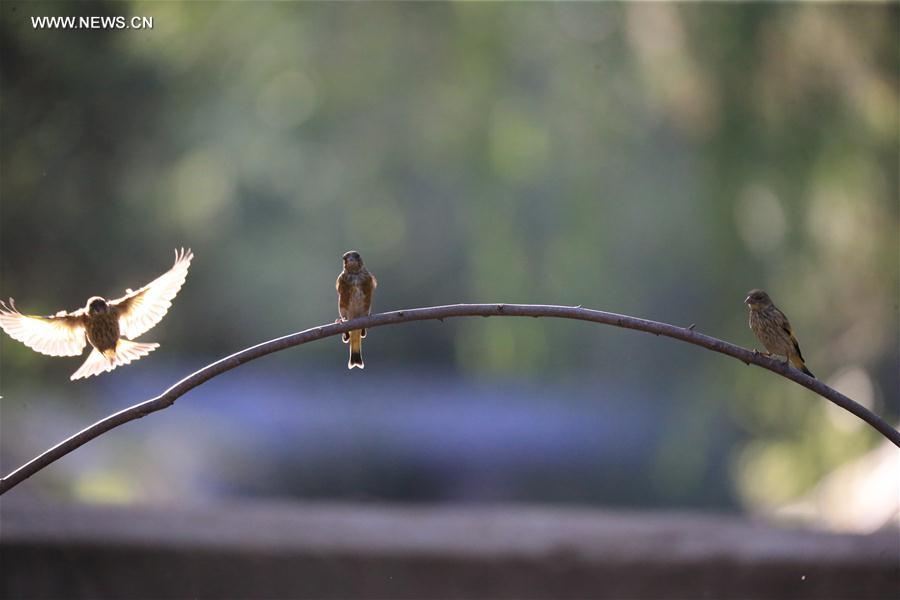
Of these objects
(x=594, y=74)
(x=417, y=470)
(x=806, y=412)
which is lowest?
(x=806, y=412)

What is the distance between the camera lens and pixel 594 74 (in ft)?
35.8

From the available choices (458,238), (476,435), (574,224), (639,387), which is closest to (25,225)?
(574,224)

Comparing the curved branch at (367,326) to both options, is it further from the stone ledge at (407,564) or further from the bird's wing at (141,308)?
the stone ledge at (407,564)

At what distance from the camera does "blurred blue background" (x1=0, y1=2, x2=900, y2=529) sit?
27.1 feet

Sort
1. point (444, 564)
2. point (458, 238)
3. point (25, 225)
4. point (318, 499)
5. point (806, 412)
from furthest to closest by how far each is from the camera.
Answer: point (458, 238), point (318, 499), point (806, 412), point (25, 225), point (444, 564)

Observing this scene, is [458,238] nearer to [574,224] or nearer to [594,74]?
[574,224]

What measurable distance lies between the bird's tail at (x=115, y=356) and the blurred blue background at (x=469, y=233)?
415 centimetres

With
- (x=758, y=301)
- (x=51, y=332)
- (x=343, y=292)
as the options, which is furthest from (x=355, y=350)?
(x=758, y=301)

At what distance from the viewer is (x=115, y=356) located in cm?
349

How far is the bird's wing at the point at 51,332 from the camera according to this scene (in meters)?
3.35

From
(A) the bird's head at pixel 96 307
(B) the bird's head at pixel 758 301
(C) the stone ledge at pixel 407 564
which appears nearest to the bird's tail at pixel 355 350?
(A) the bird's head at pixel 96 307

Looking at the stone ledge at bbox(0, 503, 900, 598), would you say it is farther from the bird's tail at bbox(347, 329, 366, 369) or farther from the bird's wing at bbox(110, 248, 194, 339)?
the bird's wing at bbox(110, 248, 194, 339)

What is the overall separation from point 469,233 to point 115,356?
9809mm

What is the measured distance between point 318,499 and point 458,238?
4.19 meters
